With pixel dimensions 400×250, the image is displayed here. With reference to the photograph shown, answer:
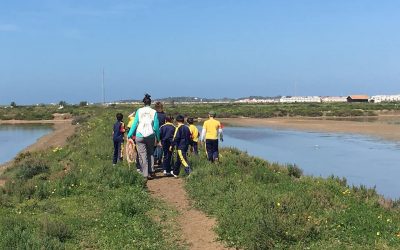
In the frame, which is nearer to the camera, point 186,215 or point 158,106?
point 186,215

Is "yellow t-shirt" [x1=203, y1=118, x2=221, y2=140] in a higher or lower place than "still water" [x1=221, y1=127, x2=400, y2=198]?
higher

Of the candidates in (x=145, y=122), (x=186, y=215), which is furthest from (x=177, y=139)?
(x=186, y=215)

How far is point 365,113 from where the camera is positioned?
8362 centimetres

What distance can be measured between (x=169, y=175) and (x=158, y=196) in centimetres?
262

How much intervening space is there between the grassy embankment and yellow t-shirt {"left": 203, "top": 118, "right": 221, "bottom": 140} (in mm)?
2814

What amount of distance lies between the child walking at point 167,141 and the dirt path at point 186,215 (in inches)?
20.5

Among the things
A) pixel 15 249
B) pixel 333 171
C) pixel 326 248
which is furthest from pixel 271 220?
pixel 333 171

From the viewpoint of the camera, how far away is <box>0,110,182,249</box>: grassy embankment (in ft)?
23.3

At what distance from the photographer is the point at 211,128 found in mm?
13797

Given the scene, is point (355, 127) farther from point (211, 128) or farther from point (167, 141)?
point (167, 141)

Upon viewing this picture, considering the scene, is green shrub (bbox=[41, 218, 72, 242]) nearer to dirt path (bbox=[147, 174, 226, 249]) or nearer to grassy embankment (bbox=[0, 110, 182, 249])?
grassy embankment (bbox=[0, 110, 182, 249])

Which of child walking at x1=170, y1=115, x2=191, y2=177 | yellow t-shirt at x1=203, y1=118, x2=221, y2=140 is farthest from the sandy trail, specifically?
child walking at x1=170, y1=115, x2=191, y2=177

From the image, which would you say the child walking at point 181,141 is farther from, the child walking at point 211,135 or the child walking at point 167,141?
the child walking at point 211,135

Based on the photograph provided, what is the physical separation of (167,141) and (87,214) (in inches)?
176
